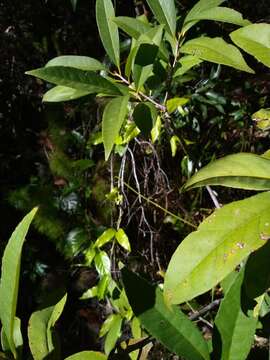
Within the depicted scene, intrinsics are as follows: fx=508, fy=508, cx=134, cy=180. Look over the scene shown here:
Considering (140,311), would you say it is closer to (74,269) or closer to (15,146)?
(74,269)

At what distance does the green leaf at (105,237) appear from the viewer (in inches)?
82.0

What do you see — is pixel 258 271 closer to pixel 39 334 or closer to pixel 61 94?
pixel 39 334

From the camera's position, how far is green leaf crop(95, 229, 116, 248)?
6.83ft

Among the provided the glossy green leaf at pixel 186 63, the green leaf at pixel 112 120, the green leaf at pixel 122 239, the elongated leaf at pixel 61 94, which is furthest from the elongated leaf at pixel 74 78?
the green leaf at pixel 122 239

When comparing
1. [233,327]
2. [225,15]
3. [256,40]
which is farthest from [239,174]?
[225,15]

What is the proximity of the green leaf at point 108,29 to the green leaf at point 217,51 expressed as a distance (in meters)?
0.13

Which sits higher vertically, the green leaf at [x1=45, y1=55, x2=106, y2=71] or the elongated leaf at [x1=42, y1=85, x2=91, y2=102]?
→ the green leaf at [x1=45, y1=55, x2=106, y2=71]

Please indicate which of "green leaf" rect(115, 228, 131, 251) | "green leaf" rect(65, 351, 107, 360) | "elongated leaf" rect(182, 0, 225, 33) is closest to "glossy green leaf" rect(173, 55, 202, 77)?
"elongated leaf" rect(182, 0, 225, 33)

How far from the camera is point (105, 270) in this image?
2.12 meters

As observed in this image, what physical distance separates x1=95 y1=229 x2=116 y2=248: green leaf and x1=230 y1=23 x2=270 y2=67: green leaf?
4.45 ft

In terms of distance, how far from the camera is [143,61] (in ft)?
2.95

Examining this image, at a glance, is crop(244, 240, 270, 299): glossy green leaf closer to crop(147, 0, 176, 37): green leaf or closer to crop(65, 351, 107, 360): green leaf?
crop(65, 351, 107, 360): green leaf

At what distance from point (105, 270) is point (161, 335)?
58.0 inches

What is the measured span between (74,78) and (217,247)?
0.37 m
